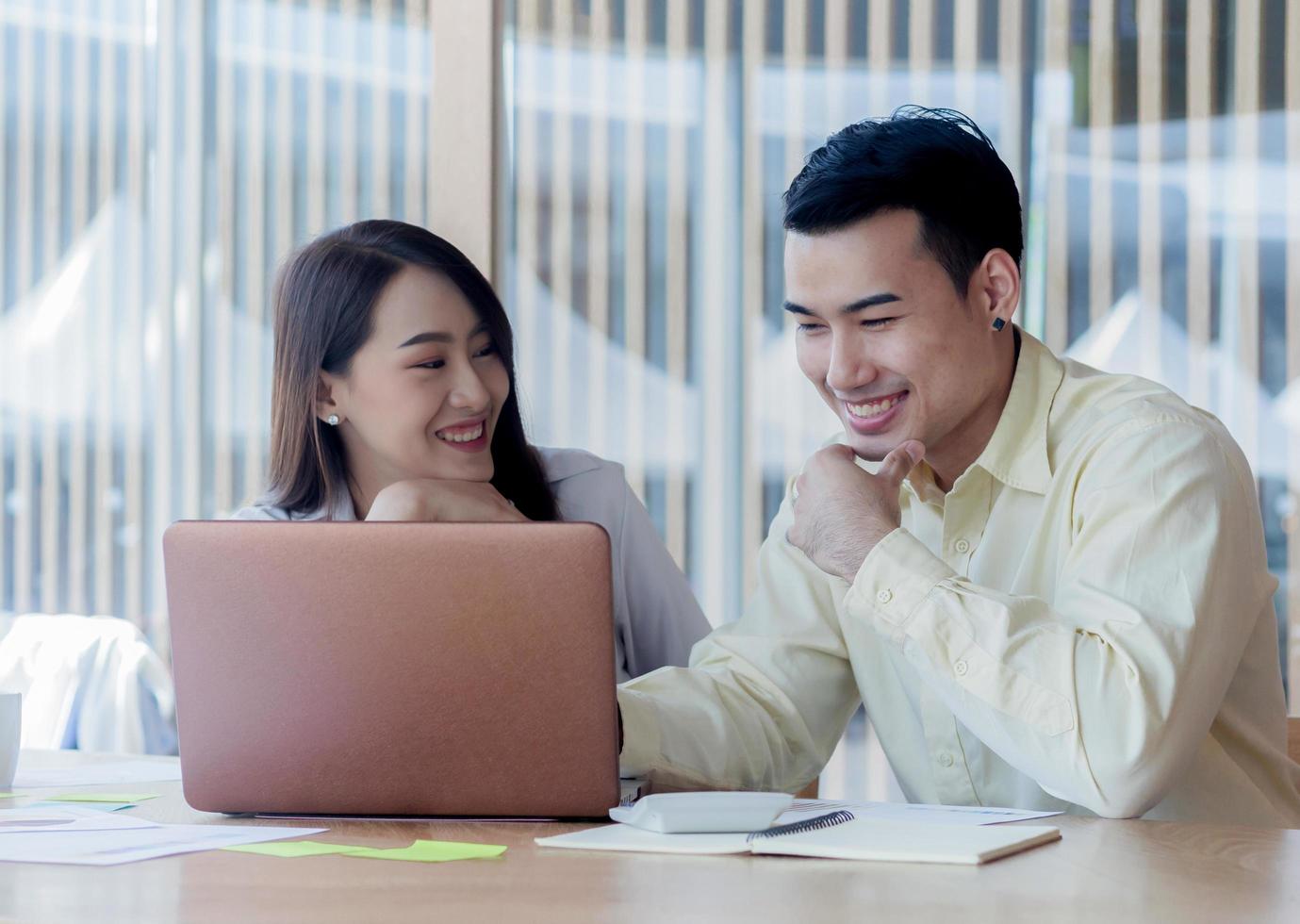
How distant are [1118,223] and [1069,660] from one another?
2238 millimetres

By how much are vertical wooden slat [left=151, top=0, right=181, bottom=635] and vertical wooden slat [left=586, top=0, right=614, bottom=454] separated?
3.58 feet

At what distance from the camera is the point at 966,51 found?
3.29 m

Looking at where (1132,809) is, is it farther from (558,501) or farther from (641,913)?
(558,501)

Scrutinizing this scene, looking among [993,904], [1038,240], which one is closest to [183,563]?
[993,904]

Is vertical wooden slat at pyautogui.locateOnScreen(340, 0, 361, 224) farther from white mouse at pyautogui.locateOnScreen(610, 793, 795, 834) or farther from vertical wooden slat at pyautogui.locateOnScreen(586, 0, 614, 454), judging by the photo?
white mouse at pyautogui.locateOnScreen(610, 793, 795, 834)

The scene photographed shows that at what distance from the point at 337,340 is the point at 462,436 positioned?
9.0 inches

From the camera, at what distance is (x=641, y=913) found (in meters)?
0.82

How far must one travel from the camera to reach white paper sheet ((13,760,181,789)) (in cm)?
146

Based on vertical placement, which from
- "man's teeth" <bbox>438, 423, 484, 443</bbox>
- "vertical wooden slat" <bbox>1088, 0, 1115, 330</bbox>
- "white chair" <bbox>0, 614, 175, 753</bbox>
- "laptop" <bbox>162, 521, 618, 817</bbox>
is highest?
"vertical wooden slat" <bbox>1088, 0, 1115, 330</bbox>

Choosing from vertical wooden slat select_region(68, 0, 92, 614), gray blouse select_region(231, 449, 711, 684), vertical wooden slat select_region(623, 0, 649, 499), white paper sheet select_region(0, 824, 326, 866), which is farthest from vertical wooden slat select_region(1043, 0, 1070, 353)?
white paper sheet select_region(0, 824, 326, 866)

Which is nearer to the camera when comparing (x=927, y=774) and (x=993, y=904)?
(x=993, y=904)

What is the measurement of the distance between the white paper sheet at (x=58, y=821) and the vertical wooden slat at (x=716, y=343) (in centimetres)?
218

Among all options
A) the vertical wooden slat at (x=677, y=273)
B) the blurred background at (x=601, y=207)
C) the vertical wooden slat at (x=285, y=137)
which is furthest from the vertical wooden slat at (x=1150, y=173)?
the vertical wooden slat at (x=285, y=137)

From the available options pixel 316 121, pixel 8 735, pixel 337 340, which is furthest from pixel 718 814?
pixel 316 121
